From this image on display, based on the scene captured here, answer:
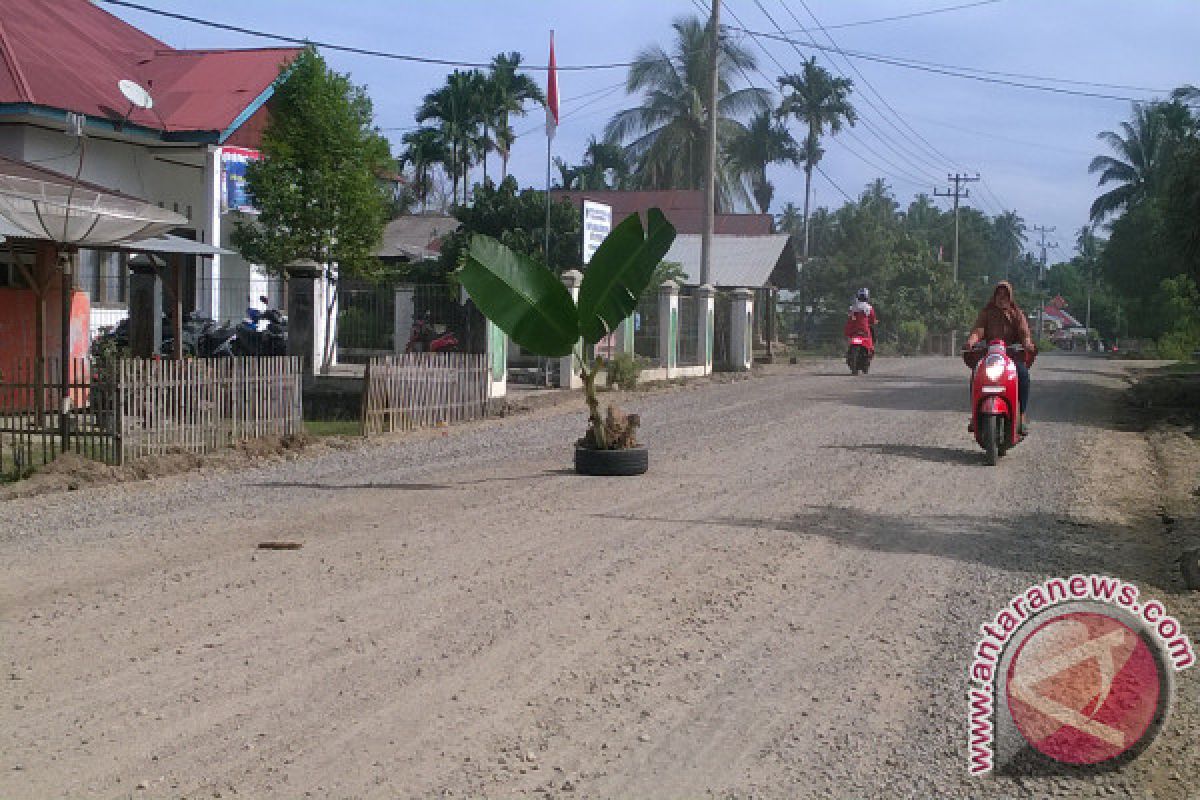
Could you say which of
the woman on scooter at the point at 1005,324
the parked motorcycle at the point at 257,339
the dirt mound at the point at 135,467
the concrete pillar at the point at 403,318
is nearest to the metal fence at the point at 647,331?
the concrete pillar at the point at 403,318

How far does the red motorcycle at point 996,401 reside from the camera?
12.6m

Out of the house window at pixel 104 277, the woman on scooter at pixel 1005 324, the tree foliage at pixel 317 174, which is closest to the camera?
the woman on scooter at pixel 1005 324

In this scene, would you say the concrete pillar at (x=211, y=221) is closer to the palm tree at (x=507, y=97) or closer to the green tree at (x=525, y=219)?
the green tree at (x=525, y=219)

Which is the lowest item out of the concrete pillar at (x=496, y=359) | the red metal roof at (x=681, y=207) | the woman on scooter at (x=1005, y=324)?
A: the concrete pillar at (x=496, y=359)

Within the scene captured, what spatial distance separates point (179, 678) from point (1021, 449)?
10946 mm

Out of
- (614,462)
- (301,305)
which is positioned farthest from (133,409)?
(301,305)

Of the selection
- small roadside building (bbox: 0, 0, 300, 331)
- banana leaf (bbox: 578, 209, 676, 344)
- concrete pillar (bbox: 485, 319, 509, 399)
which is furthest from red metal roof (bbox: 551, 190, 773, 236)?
banana leaf (bbox: 578, 209, 676, 344)

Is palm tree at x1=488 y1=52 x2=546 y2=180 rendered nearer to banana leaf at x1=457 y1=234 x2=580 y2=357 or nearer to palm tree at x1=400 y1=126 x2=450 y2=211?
palm tree at x1=400 y1=126 x2=450 y2=211

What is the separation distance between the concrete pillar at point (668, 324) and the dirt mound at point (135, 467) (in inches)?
531

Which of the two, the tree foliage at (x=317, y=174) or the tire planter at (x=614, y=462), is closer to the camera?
the tire planter at (x=614, y=462)

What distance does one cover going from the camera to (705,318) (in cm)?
2992

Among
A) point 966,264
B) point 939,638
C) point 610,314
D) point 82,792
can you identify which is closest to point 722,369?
point 610,314

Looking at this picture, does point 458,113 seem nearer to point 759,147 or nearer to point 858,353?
point 759,147

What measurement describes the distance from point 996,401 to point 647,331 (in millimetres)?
15322
